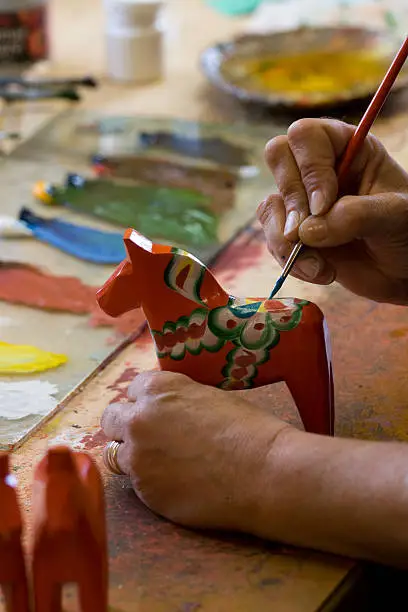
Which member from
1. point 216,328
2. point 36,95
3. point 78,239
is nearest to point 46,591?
point 216,328

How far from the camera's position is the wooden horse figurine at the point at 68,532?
628mm

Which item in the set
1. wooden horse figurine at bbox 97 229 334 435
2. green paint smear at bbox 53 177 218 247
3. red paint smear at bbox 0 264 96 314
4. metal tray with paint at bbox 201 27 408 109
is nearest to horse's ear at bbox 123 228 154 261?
wooden horse figurine at bbox 97 229 334 435

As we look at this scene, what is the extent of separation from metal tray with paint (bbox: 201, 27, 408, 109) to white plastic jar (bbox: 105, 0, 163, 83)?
110mm

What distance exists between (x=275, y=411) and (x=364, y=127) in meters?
0.29

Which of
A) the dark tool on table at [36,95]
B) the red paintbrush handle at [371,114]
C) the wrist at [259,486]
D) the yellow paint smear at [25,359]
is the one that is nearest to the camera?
the wrist at [259,486]

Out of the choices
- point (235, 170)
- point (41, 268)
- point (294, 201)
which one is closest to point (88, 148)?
point (235, 170)

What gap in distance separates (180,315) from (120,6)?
3.55 ft

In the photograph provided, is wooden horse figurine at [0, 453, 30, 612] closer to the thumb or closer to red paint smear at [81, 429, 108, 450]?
red paint smear at [81, 429, 108, 450]

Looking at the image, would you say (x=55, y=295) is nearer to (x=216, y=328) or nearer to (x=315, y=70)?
(x=216, y=328)

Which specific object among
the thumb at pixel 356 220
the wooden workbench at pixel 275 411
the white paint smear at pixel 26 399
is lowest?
the white paint smear at pixel 26 399

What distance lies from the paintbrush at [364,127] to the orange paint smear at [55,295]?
25cm

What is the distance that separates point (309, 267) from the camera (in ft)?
3.12

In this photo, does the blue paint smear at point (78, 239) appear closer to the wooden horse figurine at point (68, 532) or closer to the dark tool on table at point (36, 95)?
the dark tool on table at point (36, 95)

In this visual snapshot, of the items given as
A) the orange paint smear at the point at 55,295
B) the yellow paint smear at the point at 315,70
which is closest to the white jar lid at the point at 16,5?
the yellow paint smear at the point at 315,70
